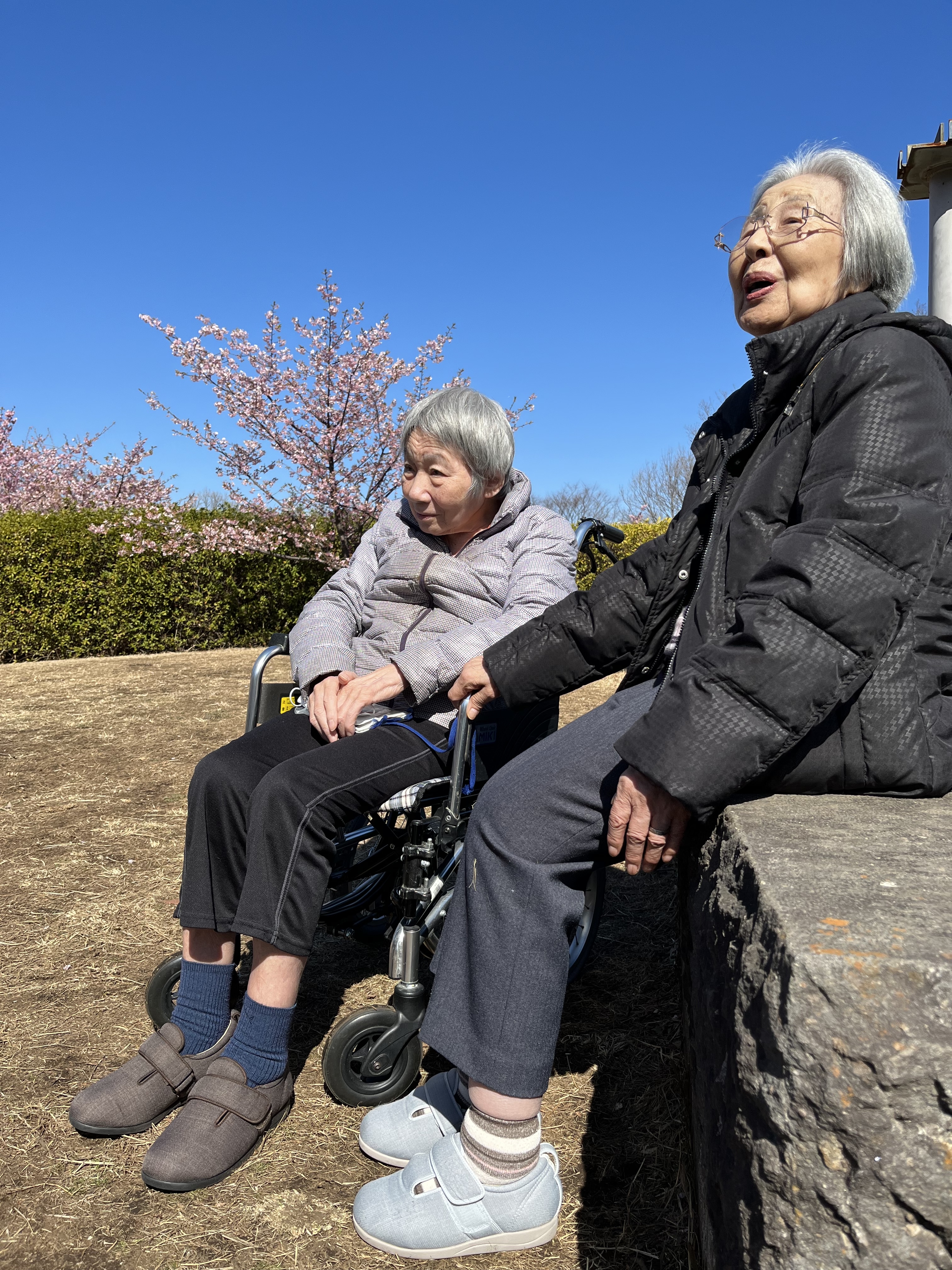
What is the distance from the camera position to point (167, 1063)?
202 centimetres

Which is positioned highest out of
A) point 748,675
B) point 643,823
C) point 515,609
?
point 515,609

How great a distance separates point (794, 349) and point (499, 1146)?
4.92 feet

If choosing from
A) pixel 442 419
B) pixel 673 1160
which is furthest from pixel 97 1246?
pixel 442 419

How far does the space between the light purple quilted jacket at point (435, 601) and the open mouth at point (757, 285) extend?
2.92ft

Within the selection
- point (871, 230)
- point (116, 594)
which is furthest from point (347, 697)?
point (116, 594)

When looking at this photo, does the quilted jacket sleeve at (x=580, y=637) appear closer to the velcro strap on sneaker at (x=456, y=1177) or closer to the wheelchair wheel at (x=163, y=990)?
the velcro strap on sneaker at (x=456, y=1177)

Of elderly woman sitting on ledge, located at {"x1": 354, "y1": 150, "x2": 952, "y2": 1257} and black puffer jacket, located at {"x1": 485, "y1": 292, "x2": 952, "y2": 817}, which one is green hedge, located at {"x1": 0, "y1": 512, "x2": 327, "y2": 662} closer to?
elderly woman sitting on ledge, located at {"x1": 354, "y1": 150, "x2": 952, "y2": 1257}

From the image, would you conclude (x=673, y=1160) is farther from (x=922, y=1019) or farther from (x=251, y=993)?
(x=922, y=1019)

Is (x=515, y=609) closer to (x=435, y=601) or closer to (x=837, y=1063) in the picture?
(x=435, y=601)

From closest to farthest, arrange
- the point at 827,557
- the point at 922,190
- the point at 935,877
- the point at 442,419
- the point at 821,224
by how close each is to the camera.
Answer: the point at 935,877, the point at 827,557, the point at 821,224, the point at 442,419, the point at 922,190

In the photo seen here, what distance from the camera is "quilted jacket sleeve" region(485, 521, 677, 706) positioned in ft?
6.84

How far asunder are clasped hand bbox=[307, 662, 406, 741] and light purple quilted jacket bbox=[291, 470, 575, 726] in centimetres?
4

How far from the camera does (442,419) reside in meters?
2.54

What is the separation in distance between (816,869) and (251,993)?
123 centimetres
